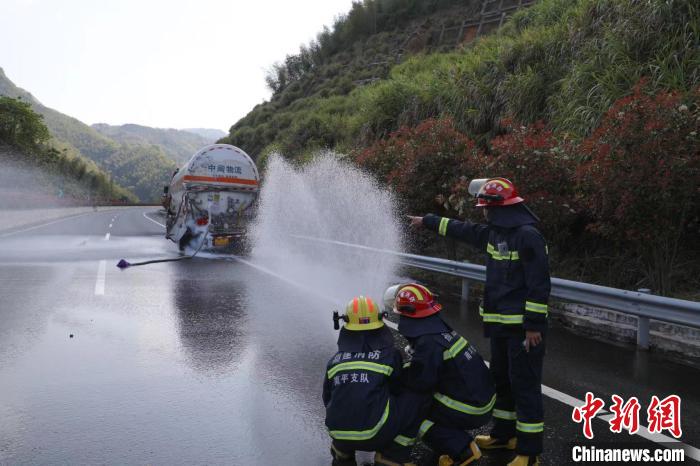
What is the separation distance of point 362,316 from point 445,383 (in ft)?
2.23

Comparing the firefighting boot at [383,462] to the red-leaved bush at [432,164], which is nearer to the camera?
the firefighting boot at [383,462]

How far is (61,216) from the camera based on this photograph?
3931 cm

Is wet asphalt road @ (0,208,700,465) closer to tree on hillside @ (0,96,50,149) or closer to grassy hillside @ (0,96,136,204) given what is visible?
grassy hillside @ (0,96,136,204)

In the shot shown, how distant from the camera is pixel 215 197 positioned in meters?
15.5

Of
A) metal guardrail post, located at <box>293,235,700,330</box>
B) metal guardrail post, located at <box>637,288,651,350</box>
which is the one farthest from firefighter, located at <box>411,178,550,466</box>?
metal guardrail post, located at <box>637,288,651,350</box>

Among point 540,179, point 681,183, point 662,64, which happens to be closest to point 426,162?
point 540,179

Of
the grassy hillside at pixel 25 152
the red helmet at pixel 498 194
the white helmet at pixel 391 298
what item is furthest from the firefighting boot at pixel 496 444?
the grassy hillside at pixel 25 152

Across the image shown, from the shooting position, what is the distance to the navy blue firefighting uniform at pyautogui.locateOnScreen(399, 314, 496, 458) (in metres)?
3.47

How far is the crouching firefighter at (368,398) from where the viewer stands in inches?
132

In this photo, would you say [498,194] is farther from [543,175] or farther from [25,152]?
[25,152]

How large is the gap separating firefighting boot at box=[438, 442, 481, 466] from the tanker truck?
12.6 meters

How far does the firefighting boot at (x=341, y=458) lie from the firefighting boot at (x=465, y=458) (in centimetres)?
55

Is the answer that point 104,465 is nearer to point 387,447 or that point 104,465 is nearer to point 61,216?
point 387,447

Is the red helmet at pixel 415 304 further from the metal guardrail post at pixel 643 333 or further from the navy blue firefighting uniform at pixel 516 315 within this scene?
the metal guardrail post at pixel 643 333
